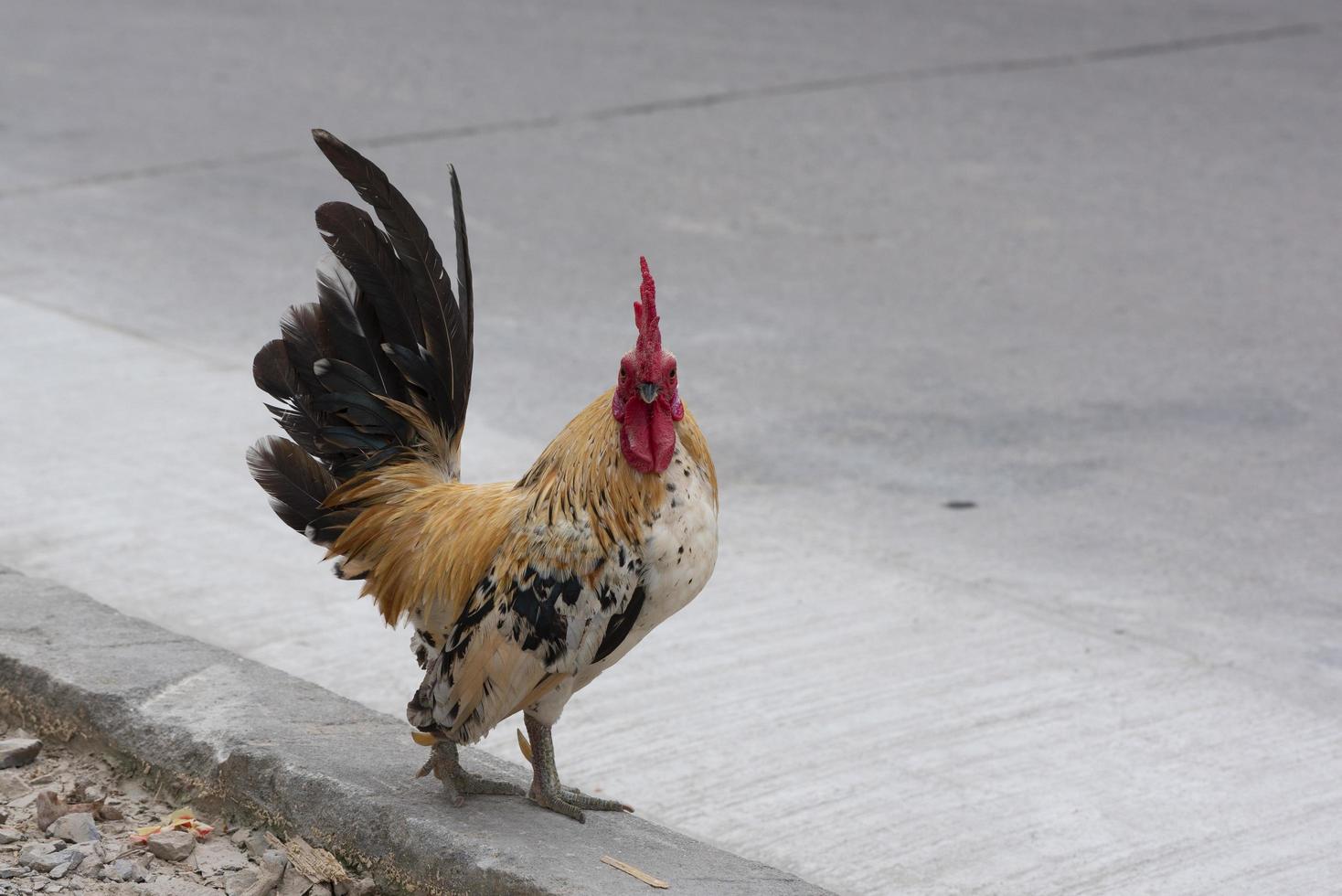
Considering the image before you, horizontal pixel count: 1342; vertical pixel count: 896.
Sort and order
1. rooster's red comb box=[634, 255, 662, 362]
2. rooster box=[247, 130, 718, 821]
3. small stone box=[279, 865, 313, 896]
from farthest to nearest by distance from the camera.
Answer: small stone box=[279, 865, 313, 896] < rooster box=[247, 130, 718, 821] < rooster's red comb box=[634, 255, 662, 362]

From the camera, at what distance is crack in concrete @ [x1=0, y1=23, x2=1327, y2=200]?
11.9 meters

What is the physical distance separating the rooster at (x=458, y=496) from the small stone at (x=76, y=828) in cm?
78

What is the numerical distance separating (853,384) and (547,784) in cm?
439

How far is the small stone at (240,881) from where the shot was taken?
149 inches

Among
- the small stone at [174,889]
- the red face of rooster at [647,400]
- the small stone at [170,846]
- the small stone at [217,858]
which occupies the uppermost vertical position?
the red face of rooster at [647,400]

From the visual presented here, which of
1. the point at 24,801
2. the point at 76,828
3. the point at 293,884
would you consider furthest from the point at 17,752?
the point at 293,884

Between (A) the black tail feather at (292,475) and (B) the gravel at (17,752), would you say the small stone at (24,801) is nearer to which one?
(B) the gravel at (17,752)

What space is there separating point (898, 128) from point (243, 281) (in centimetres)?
536

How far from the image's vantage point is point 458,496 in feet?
12.8

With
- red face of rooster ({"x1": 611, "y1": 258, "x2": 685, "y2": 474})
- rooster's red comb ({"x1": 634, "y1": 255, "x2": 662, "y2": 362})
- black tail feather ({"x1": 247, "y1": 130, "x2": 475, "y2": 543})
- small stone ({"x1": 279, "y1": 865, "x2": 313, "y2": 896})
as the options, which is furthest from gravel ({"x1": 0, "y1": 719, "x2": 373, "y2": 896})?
rooster's red comb ({"x1": 634, "y1": 255, "x2": 662, "y2": 362})

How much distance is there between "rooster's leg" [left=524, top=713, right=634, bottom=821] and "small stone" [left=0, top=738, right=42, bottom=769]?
131cm

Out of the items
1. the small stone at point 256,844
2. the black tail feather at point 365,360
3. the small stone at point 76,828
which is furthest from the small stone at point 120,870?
the black tail feather at point 365,360

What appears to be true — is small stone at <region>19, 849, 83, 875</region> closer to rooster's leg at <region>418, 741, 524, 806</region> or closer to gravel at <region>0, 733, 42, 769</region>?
gravel at <region>0, 733, 42, 769</region>

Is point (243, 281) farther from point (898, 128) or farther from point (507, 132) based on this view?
point (898, 128)
